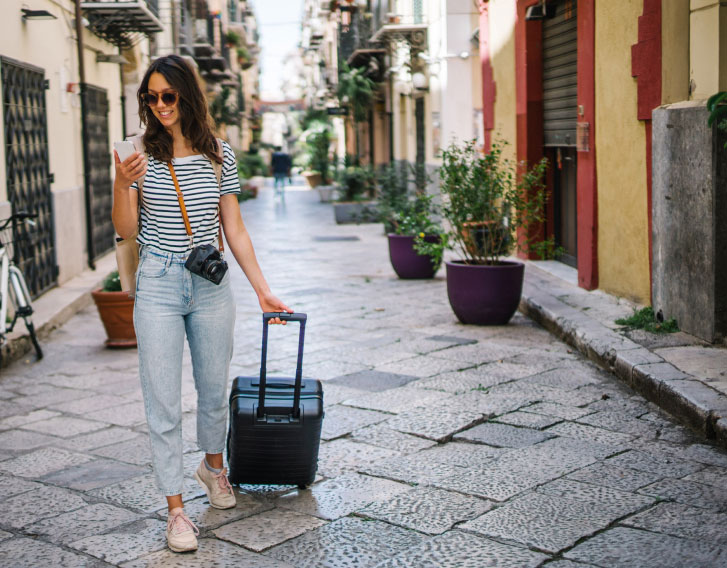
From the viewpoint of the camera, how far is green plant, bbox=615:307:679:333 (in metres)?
6.80

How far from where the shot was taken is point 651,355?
610cm

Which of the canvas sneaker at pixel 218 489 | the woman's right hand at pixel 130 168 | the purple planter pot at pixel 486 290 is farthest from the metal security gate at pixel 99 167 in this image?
the woman's right hand at pixel 130 168

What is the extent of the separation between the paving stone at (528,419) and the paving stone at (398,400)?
459 mm

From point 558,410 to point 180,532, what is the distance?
261 cm

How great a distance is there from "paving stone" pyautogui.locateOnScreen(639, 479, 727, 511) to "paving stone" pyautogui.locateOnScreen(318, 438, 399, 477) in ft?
4.15

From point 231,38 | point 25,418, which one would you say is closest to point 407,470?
point 25,418

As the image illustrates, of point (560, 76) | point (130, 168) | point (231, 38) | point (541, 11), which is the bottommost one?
point (130, 168)

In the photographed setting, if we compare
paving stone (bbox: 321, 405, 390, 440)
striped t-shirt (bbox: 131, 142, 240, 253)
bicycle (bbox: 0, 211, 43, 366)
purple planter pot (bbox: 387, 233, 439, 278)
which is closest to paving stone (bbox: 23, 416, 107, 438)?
paving stone (bbox: 321, 405, 390, 440)

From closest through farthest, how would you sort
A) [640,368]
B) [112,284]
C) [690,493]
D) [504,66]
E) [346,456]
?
[690,493] < [346,456] < [640,368] < [112,284] < [504,66]

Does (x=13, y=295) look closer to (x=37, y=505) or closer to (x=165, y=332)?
(x=37, y=505)

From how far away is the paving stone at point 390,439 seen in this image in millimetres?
4859

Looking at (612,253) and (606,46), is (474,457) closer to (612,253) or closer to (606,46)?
(612,253)

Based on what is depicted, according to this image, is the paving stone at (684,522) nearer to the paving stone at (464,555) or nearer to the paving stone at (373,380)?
the paving stone at (464,555)

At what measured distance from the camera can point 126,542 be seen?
12.1 feet
